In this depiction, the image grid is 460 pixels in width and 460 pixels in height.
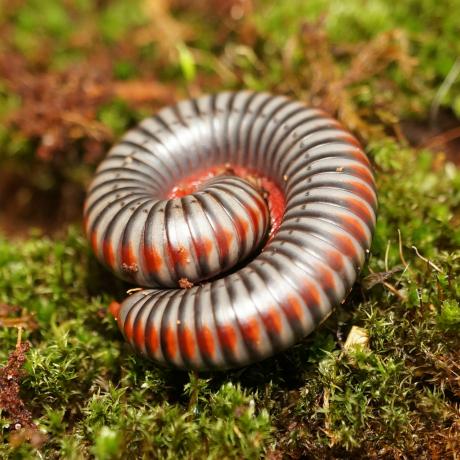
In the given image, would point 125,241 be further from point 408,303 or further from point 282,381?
point 408,303

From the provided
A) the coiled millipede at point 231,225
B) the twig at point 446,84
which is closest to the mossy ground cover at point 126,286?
the twig at point 446,84

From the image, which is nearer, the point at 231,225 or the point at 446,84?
the point at 231,225

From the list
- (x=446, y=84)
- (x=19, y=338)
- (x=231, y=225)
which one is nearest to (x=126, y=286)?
(x=19, y=338)

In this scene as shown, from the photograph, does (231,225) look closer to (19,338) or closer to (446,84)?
(19,338)

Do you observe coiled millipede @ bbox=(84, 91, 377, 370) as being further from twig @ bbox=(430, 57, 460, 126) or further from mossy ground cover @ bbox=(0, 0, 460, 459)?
twig @ bbox=(430, 57, 460, 126)

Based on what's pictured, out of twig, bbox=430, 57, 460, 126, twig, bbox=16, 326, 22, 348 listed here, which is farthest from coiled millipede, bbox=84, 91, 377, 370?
twig, bbox=430, 57, 460, 126

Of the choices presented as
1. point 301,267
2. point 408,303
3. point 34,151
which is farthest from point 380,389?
point 34,151
